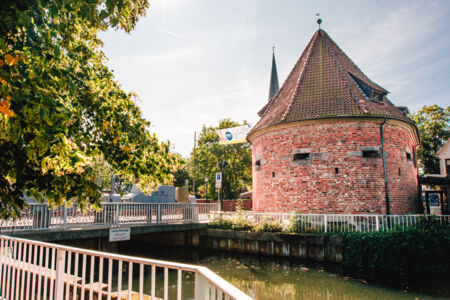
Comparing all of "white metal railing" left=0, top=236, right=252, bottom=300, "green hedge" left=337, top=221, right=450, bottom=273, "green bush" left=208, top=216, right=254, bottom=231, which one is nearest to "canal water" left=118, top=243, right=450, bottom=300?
"green hedge" left=337, top=221, right=450, bottom=273

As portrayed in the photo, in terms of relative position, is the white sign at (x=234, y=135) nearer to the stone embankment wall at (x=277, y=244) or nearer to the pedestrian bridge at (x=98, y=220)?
the pedestrian bridge at (x=98, y=220)

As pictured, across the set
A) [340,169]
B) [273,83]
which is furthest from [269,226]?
[273,83]

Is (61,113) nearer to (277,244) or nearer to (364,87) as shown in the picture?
(277,244)

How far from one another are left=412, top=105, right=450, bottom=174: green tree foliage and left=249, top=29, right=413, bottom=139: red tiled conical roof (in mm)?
22594

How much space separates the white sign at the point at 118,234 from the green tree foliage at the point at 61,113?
7.10 metres

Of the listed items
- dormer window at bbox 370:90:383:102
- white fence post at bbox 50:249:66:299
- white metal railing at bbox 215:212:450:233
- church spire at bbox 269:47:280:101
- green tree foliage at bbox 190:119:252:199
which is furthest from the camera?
green tree foliage at bbox 190:119:252:199

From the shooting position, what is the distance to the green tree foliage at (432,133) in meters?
36.2

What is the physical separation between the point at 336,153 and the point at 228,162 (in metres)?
20.6

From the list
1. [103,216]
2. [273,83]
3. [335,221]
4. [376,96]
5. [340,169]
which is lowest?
[335,221]

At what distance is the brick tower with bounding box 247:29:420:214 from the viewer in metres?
14.2

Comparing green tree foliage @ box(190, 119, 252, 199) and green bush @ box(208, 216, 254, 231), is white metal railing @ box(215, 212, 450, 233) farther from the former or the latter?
green tree foliage @ box(190, 119, 252, 199)

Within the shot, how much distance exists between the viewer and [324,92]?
16328 mm

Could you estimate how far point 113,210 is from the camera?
1137 centimetres

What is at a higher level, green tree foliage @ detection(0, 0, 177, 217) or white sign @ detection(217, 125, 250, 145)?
white sign @ detection(217, 125, 250, 145)
